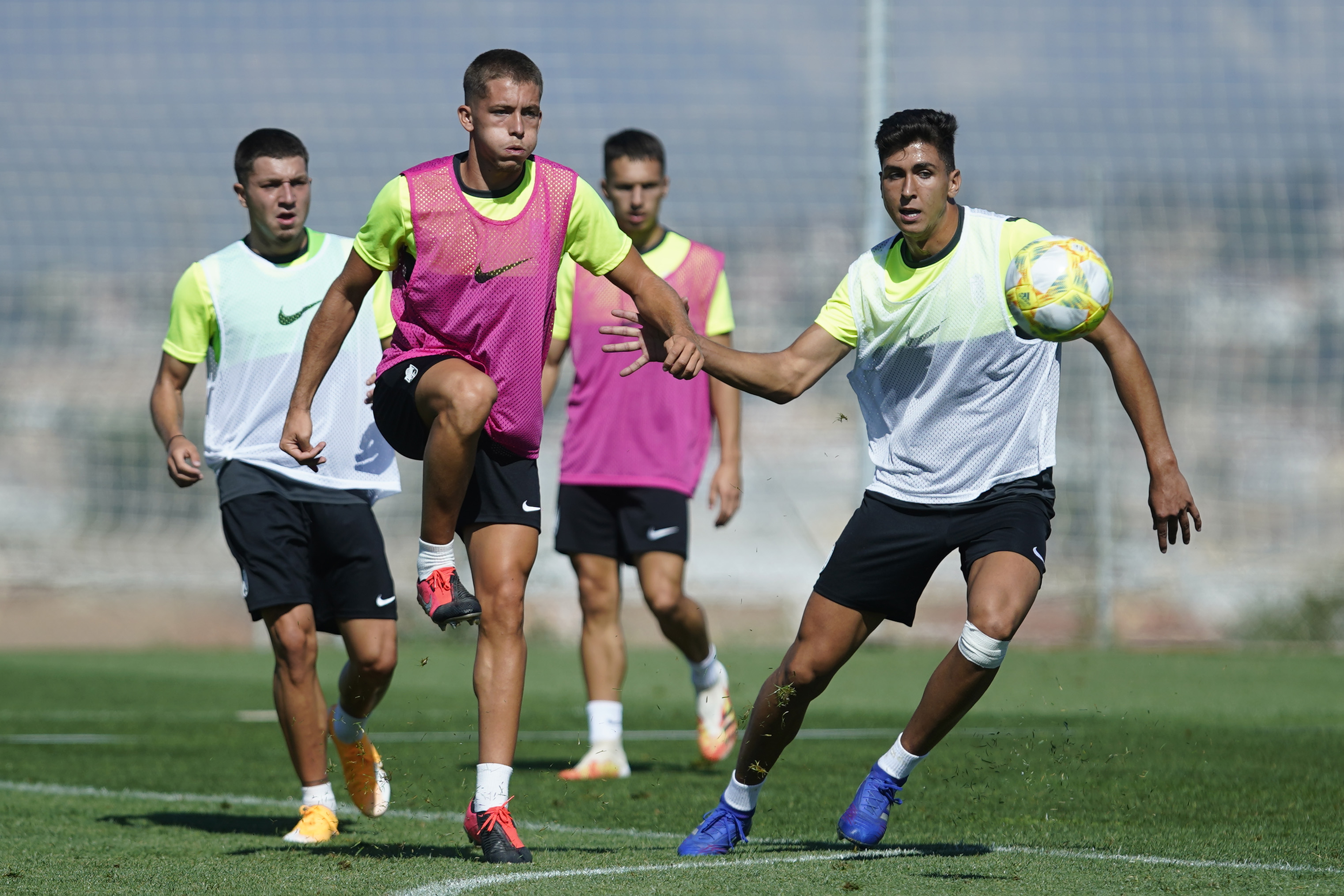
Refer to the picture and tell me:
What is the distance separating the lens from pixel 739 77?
17.3 meters

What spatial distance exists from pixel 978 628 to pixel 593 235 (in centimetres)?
163

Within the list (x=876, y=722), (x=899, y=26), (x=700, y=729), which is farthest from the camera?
Answer: (x=899, y=26)

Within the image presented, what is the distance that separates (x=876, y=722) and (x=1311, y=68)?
10.9 metres

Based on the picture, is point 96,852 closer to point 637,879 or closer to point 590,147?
point 637,879

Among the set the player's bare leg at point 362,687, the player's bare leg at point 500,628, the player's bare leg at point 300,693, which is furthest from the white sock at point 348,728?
the player's bare leg at point 500,628

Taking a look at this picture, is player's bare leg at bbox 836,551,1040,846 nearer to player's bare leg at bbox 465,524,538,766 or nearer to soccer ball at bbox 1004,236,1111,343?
soccer ball at bbox 1004,236,1111,343

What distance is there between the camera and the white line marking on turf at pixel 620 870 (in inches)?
168

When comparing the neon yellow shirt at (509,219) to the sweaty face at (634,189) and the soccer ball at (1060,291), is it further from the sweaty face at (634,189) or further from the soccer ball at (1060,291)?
the sweaty face at (634,189)

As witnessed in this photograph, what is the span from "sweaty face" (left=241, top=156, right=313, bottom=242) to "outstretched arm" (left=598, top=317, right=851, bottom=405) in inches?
61.9

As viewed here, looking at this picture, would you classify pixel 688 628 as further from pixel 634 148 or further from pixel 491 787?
pixel 491 787

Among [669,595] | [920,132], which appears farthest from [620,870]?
[669,595]

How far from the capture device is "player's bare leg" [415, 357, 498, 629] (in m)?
4.76

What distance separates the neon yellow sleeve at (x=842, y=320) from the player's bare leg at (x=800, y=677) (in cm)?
79

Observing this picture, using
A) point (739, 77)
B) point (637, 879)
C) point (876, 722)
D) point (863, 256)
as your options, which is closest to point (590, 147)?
point (739, 77)
